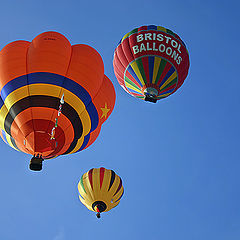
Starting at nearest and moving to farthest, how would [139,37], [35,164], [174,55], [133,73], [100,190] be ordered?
1. [35,164]
2. [174,55]
3. [133,73]
4. [139,37]
5. [100,190]

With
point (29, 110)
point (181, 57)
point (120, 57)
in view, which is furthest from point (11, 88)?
point (181, 57)

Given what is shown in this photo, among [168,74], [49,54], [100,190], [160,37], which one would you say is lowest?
[49,54]

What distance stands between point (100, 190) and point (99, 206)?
571 mm

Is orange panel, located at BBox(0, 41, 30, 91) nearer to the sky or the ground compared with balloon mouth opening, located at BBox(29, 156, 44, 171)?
nearer to the sky

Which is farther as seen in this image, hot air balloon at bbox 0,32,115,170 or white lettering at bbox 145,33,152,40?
white lettering at bbox 145,33,152,40

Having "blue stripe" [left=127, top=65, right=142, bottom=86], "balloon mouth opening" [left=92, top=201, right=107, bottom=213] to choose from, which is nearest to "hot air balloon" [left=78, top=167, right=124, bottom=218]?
"balloon mouth opening" [left=92, top=201, right=107, bottom=213]

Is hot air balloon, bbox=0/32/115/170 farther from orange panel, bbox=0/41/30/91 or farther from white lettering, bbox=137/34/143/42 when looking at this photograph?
white lettering, bbox=137/34/143/42

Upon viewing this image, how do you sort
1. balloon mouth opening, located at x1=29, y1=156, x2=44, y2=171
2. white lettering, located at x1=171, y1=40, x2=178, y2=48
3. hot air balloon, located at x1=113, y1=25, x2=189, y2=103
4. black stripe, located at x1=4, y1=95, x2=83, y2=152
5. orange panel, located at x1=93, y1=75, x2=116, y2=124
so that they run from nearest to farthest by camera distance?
balloon mouth opening, located at x1=29, y1=156, x2=44, y2=171, black stripe, located at x1=4, y1=95, x2=83, y2=152, orange panel, located at x1=93, y1=75, x2=116, y2=124, hot air balloon, located at x1=113, y1=25, x2=189, y2=103, white lettering, located at x1=171, y1=40, x2=178, y2=48

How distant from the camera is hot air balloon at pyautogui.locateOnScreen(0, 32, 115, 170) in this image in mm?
9188

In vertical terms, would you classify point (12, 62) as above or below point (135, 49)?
below

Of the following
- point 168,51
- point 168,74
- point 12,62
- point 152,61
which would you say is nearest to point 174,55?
point 168,51

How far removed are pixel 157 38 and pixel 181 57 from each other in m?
1.02

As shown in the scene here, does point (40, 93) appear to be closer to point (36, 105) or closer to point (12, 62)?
point (36, 105)

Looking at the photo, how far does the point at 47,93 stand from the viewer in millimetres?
9234
